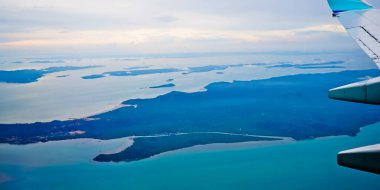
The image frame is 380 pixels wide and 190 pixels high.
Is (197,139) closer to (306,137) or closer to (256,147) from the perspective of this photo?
(256,147)

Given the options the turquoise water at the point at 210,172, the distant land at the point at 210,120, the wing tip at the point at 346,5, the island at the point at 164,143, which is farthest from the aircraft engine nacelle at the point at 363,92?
the distant land at the point at 210,120

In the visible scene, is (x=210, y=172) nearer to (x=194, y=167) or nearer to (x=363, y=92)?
(x=194, y=167)

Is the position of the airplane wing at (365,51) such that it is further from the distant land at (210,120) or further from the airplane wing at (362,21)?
the distant land at (210,120)

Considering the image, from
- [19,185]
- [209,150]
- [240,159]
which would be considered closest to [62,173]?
[19,185]

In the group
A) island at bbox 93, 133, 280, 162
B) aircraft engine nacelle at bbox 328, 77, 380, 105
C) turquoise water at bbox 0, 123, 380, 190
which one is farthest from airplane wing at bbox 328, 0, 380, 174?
island at bbox 93, 133, 280, 162

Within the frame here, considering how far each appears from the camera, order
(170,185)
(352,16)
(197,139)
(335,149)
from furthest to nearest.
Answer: (197,139) < (335,149) < (170,185) < (352,16)

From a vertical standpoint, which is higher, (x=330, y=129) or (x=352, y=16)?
(x=352, y=16)

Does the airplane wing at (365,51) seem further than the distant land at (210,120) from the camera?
No
